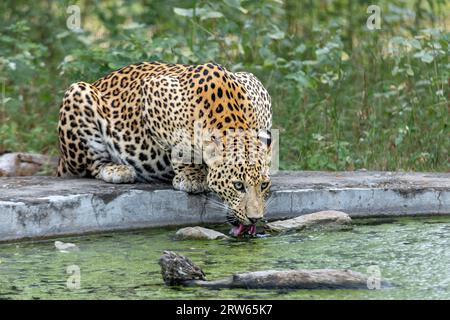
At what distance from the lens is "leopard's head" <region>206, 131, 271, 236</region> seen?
7.77 meters

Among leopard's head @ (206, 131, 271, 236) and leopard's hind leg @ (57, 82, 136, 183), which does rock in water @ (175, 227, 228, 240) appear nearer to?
leopard's head @ (206, 131, 271, 236)

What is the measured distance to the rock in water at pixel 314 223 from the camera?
7949mm

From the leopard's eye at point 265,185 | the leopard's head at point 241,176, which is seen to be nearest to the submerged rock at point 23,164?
the leopard's head at point 241,176

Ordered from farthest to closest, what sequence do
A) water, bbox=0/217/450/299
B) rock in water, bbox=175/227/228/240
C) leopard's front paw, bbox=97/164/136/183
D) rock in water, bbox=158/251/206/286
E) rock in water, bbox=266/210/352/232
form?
leopard's front paw, bbox=97/164/136/183 < rock in water, bbox=266/210/352/232 < rock in water, bbox=175/227/228/240 < rock in water, bbox=158/251/206/286 < water, bbox=0/217/450/299

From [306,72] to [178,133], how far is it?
2795 millimetres

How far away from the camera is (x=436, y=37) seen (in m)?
11.3

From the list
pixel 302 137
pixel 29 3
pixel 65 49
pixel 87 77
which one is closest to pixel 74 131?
pixel 87 77

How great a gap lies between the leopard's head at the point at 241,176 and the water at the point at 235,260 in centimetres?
19

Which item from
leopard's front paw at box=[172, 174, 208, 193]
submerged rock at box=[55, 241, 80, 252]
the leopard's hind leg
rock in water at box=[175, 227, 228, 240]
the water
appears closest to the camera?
the water

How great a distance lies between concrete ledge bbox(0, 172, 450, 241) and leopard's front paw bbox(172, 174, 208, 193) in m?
0.05

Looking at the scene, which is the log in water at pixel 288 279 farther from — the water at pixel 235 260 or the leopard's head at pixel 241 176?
the leopard's head at pixel 241 176

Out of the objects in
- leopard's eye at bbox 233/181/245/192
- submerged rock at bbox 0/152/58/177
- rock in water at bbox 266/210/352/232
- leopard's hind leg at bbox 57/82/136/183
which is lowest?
rock in water at bbox 266/210/352/232

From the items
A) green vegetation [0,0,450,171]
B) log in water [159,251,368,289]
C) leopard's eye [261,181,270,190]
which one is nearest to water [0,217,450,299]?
log in water [159,251,368,289]

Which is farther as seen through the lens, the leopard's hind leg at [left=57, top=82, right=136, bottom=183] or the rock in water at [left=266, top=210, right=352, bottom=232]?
the leopard's hind leg at [left=57, top=82, right=136, bottom=183]
